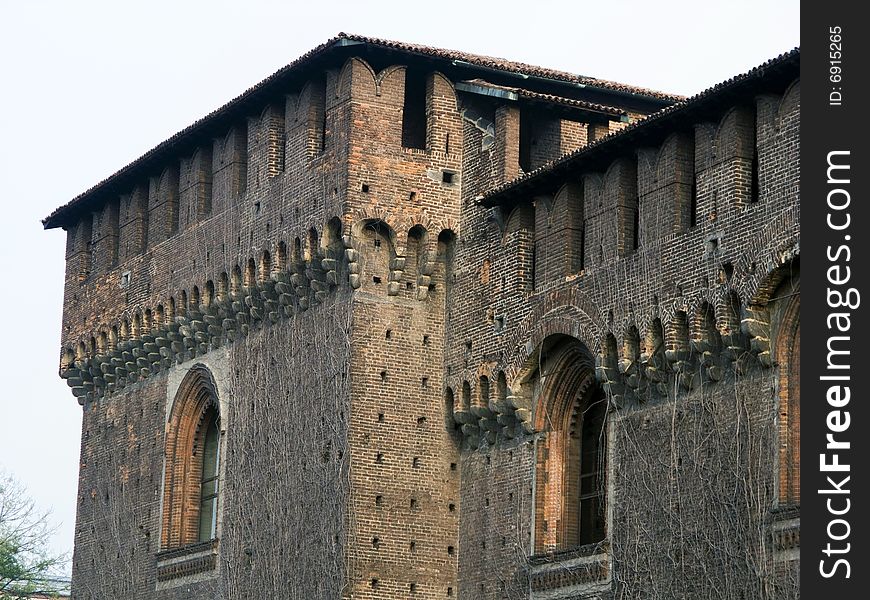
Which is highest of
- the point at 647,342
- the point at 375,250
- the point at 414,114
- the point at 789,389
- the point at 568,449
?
the point at 414,114

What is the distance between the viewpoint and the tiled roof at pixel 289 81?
26547 millimetres

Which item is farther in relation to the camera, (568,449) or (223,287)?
(223,287)

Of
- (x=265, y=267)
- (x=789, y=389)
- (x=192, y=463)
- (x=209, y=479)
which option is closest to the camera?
(x=789, y=389)

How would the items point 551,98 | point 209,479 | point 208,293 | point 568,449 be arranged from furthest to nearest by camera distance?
point 209,479
point 208,293
point 551,98
point 568,449

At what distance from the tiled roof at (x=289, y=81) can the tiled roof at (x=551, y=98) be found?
10.9 inches

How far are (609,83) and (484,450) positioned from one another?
531 centimetres

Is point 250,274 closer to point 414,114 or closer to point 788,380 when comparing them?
point 414,114

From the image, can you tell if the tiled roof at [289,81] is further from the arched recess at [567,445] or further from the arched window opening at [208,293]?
the arched recess at [567,445]

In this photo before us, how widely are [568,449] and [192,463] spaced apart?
7731 mm

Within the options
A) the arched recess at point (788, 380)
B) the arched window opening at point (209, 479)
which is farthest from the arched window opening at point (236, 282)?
the arched recess at point (788, 380)

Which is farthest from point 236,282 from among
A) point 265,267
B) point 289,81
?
point 289,81

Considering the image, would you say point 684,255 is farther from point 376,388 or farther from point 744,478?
point 376,388

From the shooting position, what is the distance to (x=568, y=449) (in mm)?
24812

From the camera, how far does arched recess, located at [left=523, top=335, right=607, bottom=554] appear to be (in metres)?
24.5
